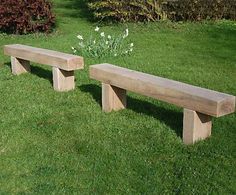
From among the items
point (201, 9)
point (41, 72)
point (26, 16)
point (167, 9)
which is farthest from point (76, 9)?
point (41, 72)

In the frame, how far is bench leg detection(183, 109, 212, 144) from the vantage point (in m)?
4.18

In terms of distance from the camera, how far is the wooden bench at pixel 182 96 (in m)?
3.99

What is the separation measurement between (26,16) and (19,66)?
4271 millimetres

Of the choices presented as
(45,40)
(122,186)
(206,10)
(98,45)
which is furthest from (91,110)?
(206,10)

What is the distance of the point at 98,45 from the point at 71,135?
3.70 metres

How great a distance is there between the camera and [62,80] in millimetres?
6133

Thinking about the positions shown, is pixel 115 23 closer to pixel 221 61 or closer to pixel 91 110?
pixel 221 61

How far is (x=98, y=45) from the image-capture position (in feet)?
26.9

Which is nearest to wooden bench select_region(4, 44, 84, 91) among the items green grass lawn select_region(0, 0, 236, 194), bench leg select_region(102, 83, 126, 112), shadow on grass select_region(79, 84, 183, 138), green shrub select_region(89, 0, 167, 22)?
green grass lawn select_region(0, 0, 236, 194)

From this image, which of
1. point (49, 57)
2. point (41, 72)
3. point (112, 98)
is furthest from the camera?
point (41, 72)

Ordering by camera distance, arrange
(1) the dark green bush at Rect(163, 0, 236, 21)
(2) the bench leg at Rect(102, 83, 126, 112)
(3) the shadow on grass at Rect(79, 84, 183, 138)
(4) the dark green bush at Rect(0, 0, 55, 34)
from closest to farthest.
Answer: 1. (3) the shadow on grass at Rect(79, 84, 183, 138)
2. (2) the bench leg at Rect(102, 83, 126, 112)
3. (4) the dark green bush at Rect(0, 0, 55, 34)
4. (1) the dark green bush at Rect(163, 0, 236, 21)

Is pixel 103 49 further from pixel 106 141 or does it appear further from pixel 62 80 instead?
pixel 106 141

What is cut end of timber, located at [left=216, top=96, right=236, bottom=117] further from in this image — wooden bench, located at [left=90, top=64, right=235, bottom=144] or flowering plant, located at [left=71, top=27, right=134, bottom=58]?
flowering plant, located at [left=71, top=27, right=134, bottom=58]

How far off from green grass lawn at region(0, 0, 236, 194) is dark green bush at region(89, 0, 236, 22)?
427cm
